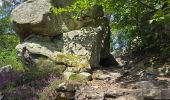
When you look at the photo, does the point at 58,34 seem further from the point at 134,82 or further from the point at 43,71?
the point at 134,82

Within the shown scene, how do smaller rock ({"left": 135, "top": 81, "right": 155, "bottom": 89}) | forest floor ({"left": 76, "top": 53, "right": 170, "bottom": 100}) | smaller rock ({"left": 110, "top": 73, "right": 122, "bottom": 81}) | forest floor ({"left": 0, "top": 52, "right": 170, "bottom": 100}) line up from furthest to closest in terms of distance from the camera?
smaller rock ({"left": 110, "top": 73, "right": 122, "bottom": 81})
smaller rock ({"left": 135, "top": 81, "right": 155, "bottom": 89})
forest floor ({"left": 0, "top": 52, "right": 170, "bottom": 100})
forest floor ({"left": 76, "top": 53, "right": 170, "bottom": 100})

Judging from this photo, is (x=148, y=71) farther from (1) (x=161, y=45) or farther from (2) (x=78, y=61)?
(2) (x=78, y=61)

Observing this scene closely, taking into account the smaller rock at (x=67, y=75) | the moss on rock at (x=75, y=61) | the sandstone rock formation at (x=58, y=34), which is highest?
the sandstone rock formation at (x=58, y=34)

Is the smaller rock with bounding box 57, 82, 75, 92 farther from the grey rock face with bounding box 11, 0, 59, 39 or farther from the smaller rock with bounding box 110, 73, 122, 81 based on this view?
the grey rock face with bounding box 11, 0, 59, 39

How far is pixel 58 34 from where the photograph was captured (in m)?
12.4

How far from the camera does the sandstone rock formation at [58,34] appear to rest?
1164cm

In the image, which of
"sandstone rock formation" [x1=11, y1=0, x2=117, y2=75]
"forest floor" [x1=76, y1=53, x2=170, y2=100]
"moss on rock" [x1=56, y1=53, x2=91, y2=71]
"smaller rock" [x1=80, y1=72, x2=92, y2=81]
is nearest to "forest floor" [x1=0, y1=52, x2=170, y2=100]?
"forest floor" [x1=76, y1=53, x2=170, y2=100]

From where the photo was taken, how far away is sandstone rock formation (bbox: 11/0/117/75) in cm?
1164

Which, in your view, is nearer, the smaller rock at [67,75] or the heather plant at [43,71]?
the smaller rock at [67,75]

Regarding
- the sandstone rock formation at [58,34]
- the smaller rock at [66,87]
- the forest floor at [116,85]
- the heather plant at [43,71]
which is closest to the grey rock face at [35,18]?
the sandstone rock formation at [58,34]

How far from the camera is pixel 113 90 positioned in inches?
350

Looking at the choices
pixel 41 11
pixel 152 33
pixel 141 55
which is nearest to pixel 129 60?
pixel 141 55

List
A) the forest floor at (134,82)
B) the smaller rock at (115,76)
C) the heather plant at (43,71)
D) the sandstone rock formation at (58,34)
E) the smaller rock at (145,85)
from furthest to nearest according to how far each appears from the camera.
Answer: the sandstone rock formation at (58,34)
the heather plant at (43,71)
the smaller rock at (115,76)
the smaller rock at (145,85)
the forest floor at (134,82)

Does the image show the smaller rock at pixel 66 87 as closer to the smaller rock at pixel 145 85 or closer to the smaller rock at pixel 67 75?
the smaller rock at pixel 67 75
